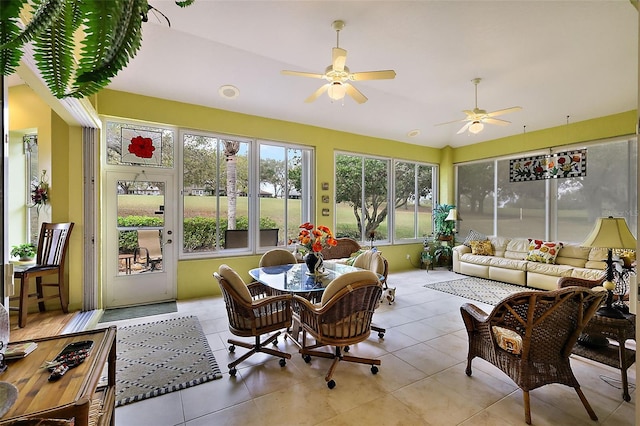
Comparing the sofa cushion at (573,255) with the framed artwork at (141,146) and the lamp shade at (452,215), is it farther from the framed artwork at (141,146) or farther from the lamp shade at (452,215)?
the framed artwork at (141,146)

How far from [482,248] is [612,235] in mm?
4103

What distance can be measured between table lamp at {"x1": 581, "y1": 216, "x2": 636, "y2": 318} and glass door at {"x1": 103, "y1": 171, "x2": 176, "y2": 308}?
5221mm

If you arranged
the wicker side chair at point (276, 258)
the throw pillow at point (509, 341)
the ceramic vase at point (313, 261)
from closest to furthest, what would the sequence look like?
1. the throw pillow at point (509, 341)
2. the ceramic vase at point (313, 261)
3. the wicker side chair at point (276, 258)

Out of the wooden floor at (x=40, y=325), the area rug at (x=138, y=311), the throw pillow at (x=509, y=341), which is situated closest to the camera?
the throw pillow at (x=509, y=341)

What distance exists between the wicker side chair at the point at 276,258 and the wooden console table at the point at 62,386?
2124 mm

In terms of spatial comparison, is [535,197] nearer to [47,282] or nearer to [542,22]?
[542,22]

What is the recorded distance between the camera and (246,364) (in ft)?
9.06

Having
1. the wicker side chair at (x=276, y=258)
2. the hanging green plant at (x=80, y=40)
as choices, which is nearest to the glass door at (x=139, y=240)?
the wicker side chair at (x=276, y=258)

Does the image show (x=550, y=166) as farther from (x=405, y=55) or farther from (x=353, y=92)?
(x=353, y=92)

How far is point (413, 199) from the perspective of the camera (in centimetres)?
759

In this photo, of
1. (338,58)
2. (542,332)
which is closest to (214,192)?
(338,58)

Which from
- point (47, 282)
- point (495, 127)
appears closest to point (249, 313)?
point (47, 282)

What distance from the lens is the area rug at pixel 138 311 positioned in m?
3.94

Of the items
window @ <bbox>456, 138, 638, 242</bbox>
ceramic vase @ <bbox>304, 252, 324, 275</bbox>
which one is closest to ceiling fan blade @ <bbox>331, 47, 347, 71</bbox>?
ceramic vase @ <bbox>304, 252, 324, 275</bbox>
